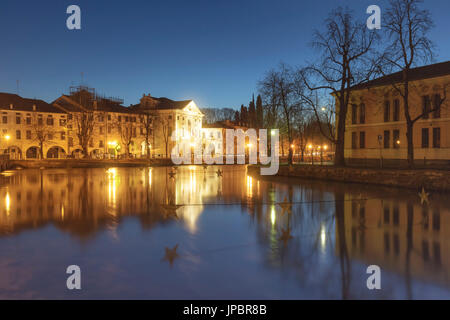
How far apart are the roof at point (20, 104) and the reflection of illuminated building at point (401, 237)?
62.2 metres

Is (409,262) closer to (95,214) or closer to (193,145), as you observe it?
(95,214)

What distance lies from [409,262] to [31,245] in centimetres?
886

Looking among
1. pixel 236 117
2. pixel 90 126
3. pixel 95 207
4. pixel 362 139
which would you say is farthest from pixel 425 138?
pixel 236 117

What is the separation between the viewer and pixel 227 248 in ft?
28.1

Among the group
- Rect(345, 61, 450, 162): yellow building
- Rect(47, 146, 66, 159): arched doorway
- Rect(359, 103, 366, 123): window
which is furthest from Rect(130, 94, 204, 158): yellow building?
Rect(345, 61, 450, 162): yellow building

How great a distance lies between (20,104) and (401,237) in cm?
6721

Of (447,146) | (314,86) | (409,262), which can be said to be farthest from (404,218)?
(447,146)

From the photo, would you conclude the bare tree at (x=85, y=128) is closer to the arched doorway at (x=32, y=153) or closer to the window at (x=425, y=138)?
the arched doorway at (x=32, y=153)

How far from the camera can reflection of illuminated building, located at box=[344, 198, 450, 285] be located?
7.26 meters

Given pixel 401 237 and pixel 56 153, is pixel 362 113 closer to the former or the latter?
pixel 401 237

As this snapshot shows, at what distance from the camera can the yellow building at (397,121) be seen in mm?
31953

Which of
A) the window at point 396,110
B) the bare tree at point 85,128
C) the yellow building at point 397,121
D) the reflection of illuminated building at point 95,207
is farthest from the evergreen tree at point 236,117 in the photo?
the reflection of illuminated building at point 95,207

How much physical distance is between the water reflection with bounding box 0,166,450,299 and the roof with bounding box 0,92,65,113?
176ft
